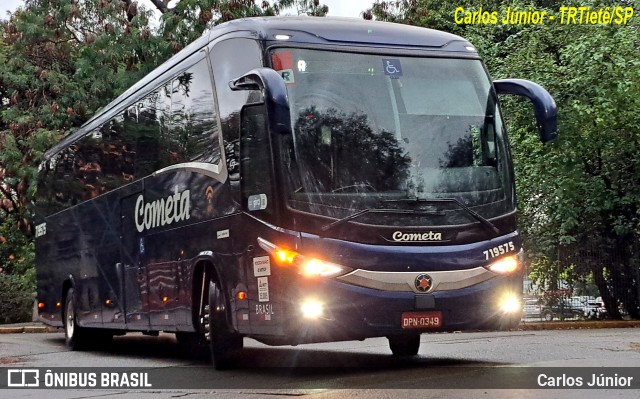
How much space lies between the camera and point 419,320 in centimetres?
1118

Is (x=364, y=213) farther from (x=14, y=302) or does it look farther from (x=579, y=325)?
(x=14, y=302)

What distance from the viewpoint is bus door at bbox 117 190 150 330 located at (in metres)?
15.9

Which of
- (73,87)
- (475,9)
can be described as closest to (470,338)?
(475,9)

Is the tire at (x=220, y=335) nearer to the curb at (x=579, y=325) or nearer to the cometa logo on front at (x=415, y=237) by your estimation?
the cometa logo on front at (x=415, y=237)

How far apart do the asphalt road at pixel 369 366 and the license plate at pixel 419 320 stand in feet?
1.62

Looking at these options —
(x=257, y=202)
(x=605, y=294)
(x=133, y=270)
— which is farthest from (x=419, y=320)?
(x=605, y=294)

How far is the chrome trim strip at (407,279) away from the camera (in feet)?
36.3

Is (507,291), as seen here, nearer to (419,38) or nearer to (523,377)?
(523,377)

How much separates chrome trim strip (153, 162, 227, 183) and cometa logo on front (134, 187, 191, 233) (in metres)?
0.30

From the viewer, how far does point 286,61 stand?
1164 centimetres

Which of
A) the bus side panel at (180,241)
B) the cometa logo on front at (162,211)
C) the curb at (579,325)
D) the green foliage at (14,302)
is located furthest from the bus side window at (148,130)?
the green foliage at (14,302)

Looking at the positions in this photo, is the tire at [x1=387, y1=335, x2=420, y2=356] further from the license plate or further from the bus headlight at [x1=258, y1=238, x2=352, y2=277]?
the bus headlight at [x1=258, y1=238, x2=352, y2=277]

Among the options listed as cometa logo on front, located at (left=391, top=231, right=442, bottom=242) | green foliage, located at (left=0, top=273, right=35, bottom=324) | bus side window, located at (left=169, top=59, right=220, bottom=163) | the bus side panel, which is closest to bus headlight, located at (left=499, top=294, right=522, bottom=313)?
cometa logo on front, located at (left=391, top=231, right=442, bottom=242)

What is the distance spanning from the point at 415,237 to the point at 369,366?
2392 millimetres
